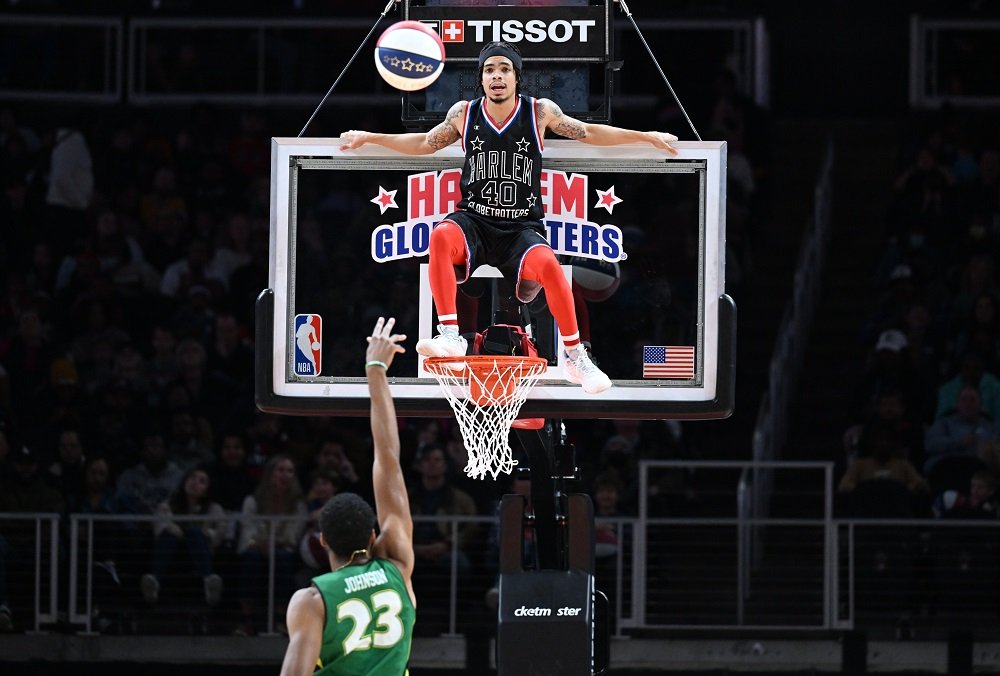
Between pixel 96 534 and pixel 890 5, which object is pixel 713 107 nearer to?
pixel 890 5

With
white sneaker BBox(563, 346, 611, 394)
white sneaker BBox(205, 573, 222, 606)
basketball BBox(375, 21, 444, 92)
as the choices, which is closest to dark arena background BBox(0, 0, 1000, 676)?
white sneaker BBox(205, 573, 222, 606)

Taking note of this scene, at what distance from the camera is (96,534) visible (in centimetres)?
1362

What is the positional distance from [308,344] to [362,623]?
274cm

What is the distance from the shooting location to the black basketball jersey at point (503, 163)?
29.1 feet

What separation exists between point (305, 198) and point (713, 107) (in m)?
8.76

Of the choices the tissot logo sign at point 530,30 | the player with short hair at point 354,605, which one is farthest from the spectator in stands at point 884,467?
the player with short hair at point 354,605

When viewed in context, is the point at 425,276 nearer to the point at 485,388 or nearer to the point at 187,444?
the point at 485,388

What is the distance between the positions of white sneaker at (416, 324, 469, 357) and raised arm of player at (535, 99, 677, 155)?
40.6 inches

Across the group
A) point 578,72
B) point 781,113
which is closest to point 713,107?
point 781,113

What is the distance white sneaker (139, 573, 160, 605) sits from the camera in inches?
512

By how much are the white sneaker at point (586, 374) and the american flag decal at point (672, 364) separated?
284mm

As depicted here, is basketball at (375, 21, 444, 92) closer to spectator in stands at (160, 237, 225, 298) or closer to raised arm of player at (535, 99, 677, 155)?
raised arm of player at (535, 99, 677, 155)

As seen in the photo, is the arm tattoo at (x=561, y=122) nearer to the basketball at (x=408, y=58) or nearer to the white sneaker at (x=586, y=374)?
Answer: the basketball at (x=408, y=58)

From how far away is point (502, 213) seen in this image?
29.1ft
